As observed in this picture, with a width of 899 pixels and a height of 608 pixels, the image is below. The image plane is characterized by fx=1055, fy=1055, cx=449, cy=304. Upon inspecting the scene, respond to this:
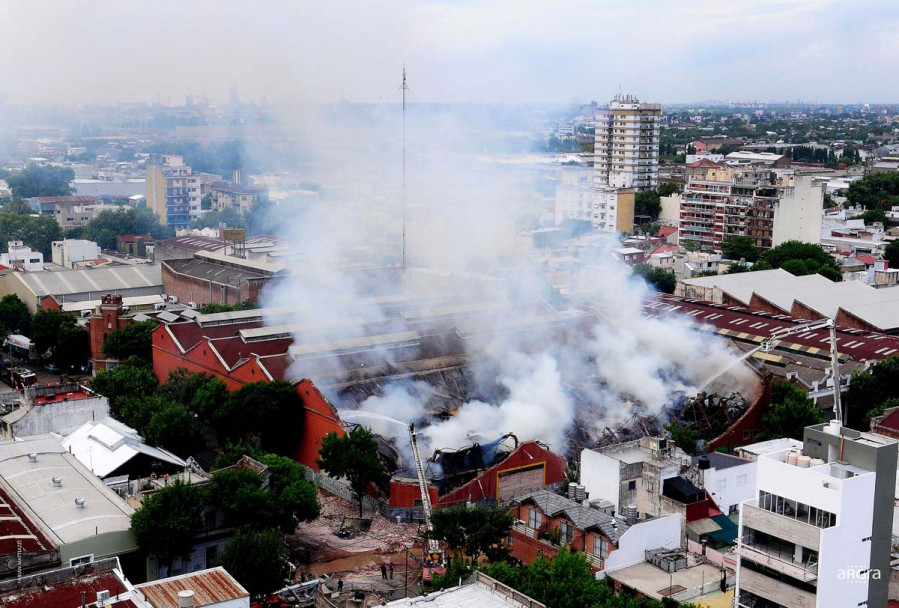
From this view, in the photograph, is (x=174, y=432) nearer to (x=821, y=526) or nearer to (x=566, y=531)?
(x=566, y=531)

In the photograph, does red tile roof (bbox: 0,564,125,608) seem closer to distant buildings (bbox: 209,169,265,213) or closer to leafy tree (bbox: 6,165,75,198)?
distant buildings (bbox: 209,169,265,213)

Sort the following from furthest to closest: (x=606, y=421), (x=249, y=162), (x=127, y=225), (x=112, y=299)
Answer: (x=249, y=162) < (x=127, y=225) < (x=112, y=299) < (x=606, y=421)

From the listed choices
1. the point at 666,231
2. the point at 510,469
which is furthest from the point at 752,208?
the point at 510,469

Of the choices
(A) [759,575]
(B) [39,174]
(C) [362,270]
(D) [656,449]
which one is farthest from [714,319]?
(B) [39,174]

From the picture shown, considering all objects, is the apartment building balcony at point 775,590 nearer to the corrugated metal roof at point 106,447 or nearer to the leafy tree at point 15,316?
the corrugated metal roof at point 106,447

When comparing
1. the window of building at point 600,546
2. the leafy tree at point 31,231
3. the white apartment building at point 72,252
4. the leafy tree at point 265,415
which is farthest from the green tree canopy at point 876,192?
the window of building at point 600,546

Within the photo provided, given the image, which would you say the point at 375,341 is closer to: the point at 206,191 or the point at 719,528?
the point at 719,528

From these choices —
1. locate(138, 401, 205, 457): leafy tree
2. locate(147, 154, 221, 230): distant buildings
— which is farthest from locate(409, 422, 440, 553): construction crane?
locate(147, 154, 221, 230): distant buildings
